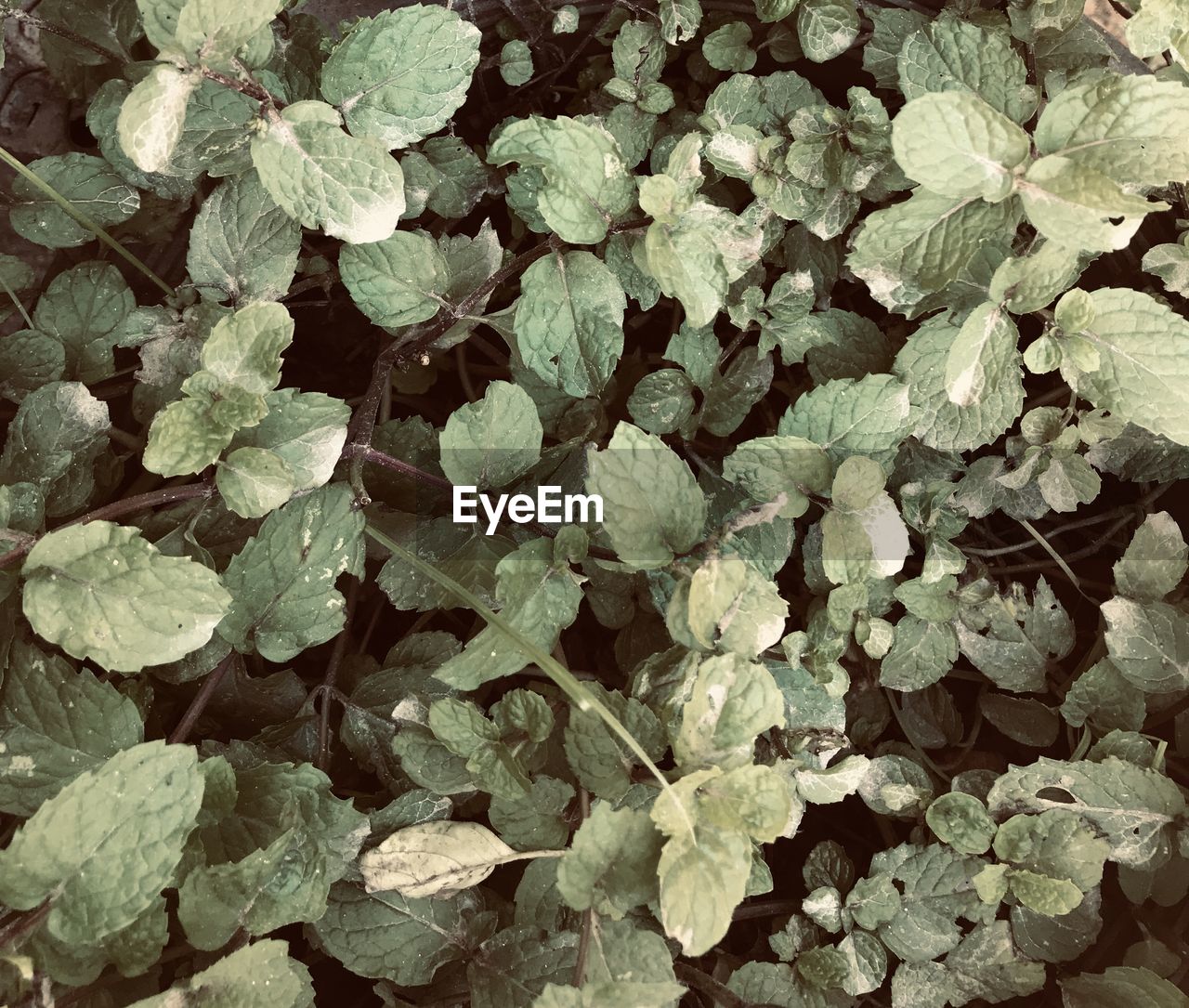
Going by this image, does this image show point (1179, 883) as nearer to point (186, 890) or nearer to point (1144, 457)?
point (1144, 457)

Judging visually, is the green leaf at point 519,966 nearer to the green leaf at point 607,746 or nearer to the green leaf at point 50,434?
the green leaf at point 607,746

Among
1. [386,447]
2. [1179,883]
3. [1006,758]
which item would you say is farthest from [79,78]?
[1179,883]

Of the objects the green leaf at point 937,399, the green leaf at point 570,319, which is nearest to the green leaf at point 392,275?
the green leaf at point 570,319

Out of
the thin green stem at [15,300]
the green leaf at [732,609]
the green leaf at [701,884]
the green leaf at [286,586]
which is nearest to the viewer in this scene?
the green leaf at [701,884]

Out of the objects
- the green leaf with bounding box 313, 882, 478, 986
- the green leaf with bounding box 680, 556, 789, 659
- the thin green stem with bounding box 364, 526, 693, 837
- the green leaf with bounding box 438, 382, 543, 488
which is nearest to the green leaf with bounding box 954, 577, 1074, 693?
the green leaf with bounding box 680, 556, 789, 659

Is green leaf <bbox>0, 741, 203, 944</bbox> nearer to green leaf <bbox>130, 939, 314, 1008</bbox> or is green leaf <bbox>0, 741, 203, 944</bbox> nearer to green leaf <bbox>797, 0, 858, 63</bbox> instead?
green leaf <bbox>130, 939, 314, 1008</bbox>
